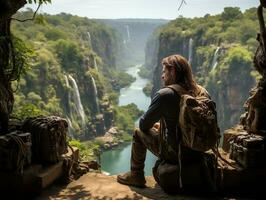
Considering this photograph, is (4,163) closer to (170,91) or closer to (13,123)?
(13,123)

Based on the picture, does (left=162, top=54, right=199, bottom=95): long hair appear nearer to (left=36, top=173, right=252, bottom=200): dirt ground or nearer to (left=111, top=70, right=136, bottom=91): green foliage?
(left=36, top=173, right=252, bottom=200): dirt ground

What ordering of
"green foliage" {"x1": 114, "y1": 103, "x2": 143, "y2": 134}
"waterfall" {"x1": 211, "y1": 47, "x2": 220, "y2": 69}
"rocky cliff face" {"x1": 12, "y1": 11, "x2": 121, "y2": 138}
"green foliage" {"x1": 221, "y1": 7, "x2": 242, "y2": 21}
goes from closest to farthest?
"rocky cliff face" {"x1": 12, "y1": 11, "x2": 121, "y2": 138}
"waterfall" {"x1": 211, "y1": 47, "x2": 220, "y2": 69}
"green foliage" {"x1": 114, "y1": 103, "x2": 143, "y2": 134}
"green foliage" {"x1": 221, "y1": 7, "x2": 242, "y2": 21}

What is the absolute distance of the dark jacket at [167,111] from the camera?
5.37 metres

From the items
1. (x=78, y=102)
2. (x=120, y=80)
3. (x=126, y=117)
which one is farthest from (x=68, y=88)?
(x=120, y=80)

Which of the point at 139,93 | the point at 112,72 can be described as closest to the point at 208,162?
the point at 139,93

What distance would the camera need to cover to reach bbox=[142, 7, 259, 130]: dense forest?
212 feet

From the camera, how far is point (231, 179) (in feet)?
19.2

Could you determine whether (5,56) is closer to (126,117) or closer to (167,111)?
(167,111)

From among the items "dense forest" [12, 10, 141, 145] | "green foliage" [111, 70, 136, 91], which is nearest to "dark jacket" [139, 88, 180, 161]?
"dense forest" [12, 10, 141, 145]

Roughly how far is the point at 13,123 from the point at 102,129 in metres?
62.5

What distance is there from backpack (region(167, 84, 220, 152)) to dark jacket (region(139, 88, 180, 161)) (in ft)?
0.54

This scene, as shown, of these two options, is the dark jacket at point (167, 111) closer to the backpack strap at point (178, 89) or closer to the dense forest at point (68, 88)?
the backpack strap at point (178, 89)

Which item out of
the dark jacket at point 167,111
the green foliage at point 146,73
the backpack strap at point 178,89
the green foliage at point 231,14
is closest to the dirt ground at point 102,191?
the dark jacket at point 167,111

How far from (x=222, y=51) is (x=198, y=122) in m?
67.7
